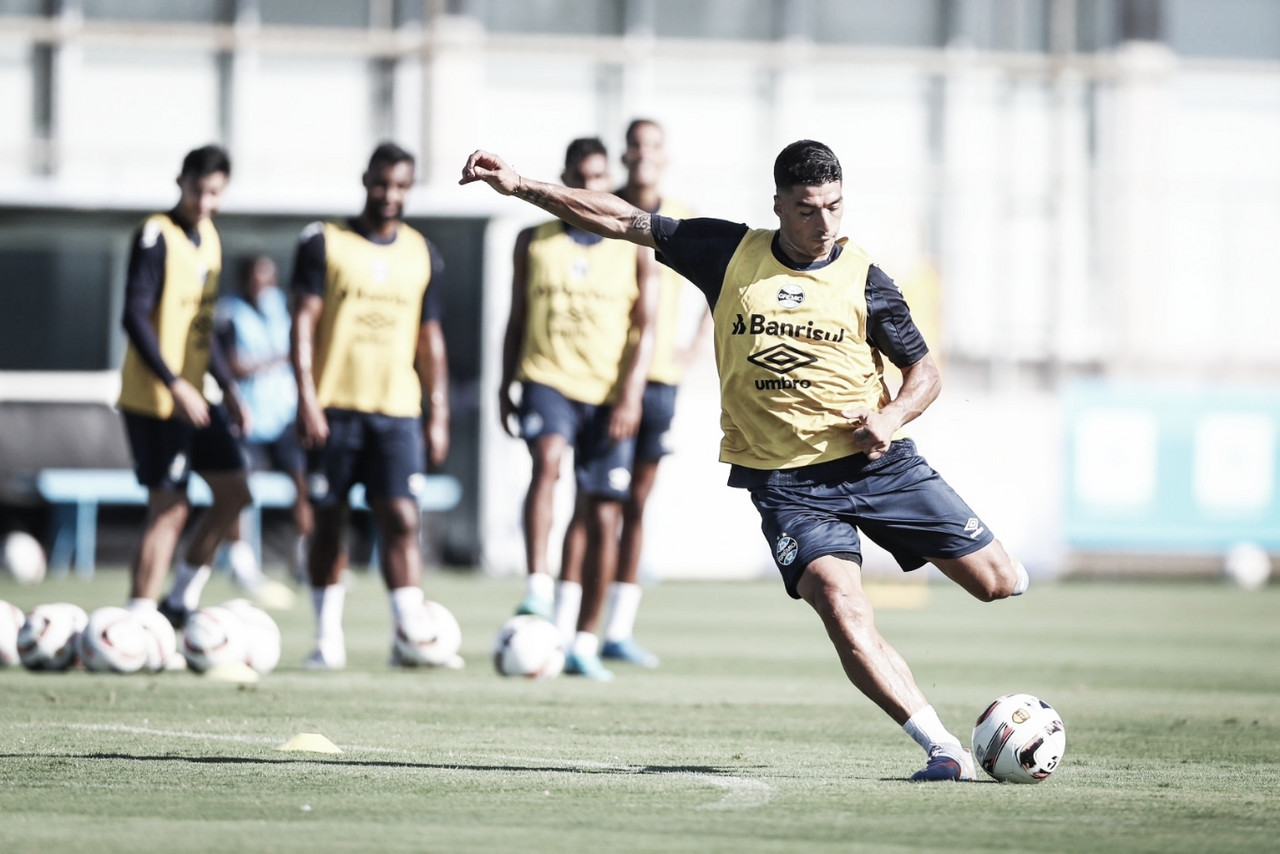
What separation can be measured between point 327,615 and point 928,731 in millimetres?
4469

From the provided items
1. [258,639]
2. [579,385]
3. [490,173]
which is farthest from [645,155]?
[490,173]

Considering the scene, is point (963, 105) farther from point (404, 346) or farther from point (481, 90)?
point (404, 346)

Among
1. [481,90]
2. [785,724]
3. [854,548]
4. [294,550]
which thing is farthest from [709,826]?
[481,90]

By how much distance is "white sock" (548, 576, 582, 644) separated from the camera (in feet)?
32.4

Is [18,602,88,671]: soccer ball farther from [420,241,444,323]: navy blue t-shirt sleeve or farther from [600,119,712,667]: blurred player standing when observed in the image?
[600,119,712,667]: blurred player standing

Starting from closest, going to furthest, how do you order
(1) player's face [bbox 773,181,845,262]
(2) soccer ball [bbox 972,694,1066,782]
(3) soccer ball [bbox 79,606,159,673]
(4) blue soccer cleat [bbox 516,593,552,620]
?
(2) soccer ball [bbox 972,694,1066,782] < (1) player's face [bbox 773,181,845,262] < (3) soccer ball [bbox 79,606,159,673] < (4) blue soccer cleat [bbox 516,593,552,620]

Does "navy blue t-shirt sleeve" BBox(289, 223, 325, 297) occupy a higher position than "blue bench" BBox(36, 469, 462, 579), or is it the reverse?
"navy blue t-shirt sleeve" BBox(289, 223, 325, 297)

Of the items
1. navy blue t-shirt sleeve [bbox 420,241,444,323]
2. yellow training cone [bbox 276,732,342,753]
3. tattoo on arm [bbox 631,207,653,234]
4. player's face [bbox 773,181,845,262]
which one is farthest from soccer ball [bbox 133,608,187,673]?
A: player's face [bbox 773,181,845,262]

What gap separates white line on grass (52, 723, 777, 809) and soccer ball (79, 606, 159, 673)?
1944 mm

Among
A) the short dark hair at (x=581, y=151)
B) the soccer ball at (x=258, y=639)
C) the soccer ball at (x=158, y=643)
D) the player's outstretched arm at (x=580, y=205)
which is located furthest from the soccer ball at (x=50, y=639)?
the player's outstretched arm at (x=580, y=205)

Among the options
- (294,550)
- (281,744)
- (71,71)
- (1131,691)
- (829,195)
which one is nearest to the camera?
(829,195)

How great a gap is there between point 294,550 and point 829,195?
13.2m

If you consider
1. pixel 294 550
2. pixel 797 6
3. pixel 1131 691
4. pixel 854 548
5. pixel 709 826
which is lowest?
pixel 294 550

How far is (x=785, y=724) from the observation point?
7.74 metres
